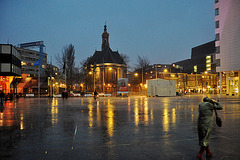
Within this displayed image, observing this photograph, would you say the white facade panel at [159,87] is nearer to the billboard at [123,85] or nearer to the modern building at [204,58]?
the billboard at [123,85]

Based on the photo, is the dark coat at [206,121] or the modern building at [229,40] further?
the modern building at [229,40]

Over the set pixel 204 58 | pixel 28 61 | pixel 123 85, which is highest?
pixel 204 58

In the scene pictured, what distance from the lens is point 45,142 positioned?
7090 mm

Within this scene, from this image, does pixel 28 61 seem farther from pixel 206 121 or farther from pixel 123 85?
pixel 206 121

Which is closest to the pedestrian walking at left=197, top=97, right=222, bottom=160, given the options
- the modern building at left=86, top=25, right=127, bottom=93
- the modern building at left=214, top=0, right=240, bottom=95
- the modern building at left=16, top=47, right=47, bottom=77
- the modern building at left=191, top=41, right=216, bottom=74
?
the modern building at left=214, top=0, right=240, bottom=95

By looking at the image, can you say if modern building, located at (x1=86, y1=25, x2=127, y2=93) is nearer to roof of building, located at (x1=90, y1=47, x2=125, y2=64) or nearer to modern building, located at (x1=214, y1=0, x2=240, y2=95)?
roof of building, located at (x1=90, y1=47, x2=125, y2=64)

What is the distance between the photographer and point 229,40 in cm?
5388

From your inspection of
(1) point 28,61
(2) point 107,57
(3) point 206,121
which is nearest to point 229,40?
(3) point 206,121

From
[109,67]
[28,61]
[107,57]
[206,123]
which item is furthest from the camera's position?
[107,57]

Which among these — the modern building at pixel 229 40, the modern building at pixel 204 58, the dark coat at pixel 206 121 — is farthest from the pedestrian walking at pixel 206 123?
the modern building at pixel 204 58

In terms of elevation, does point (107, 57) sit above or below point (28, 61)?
above

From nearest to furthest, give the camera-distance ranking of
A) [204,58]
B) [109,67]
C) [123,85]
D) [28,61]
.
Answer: [123,85] → [28,61] → [109,67] → [204,58]

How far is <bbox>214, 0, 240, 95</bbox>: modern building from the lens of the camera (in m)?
52.1

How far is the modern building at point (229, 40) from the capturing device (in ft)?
171
